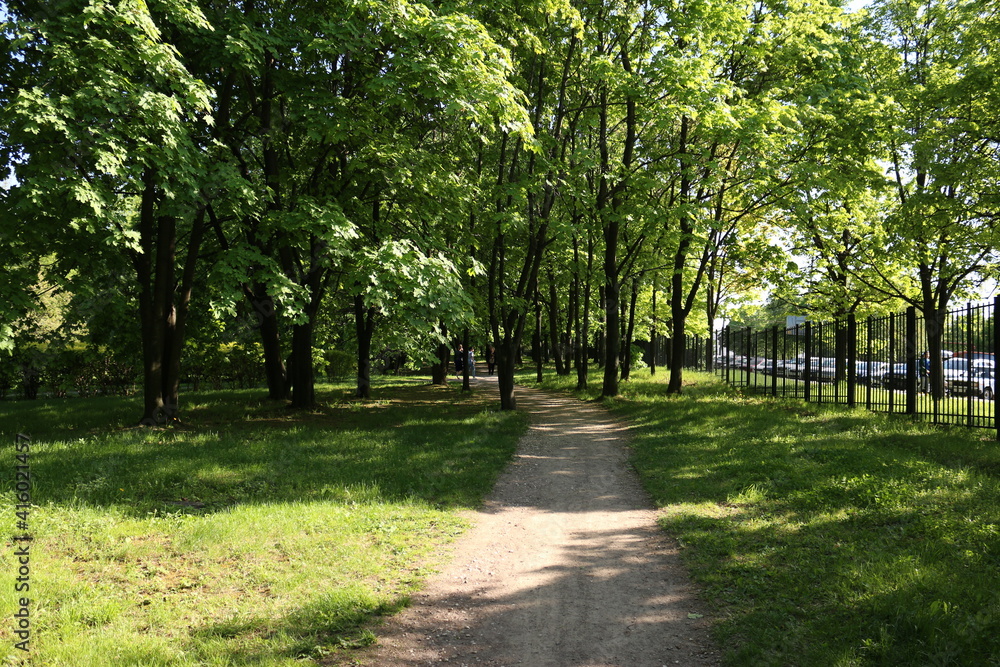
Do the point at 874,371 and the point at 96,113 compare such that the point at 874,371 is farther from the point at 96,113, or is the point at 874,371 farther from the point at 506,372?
the point at 96,113

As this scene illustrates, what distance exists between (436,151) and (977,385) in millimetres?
12758

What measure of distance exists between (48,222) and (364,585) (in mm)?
8311

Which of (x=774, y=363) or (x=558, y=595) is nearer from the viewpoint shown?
(x=558, y=595)

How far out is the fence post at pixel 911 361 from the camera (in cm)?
1192

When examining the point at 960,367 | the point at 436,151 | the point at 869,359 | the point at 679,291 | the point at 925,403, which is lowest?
the point at 925,403

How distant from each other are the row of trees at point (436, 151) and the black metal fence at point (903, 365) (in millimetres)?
1898

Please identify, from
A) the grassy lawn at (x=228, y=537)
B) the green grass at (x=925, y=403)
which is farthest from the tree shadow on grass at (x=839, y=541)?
the grassy lawn at (x=228, y=537)

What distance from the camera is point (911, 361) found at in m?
12.2

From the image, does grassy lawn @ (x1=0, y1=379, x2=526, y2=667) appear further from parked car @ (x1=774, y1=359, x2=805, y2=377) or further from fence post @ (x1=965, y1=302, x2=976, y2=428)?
parked car @ (x1=774, y1=359, x2=805, y2=377)

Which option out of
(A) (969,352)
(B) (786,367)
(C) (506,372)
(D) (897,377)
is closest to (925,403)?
(D) (897,377)

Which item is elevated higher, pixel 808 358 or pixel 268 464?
pixel 808 358

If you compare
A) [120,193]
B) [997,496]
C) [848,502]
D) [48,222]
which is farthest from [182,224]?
[997,496]

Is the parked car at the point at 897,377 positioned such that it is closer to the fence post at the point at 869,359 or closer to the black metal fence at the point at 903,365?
the black metal fence at the point at 903,365

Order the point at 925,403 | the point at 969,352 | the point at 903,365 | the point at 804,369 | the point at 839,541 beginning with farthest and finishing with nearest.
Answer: the point at 804,369 → the point at 903,365 → the point at 925,403 → the point at 969,352 → the point at 839,541
